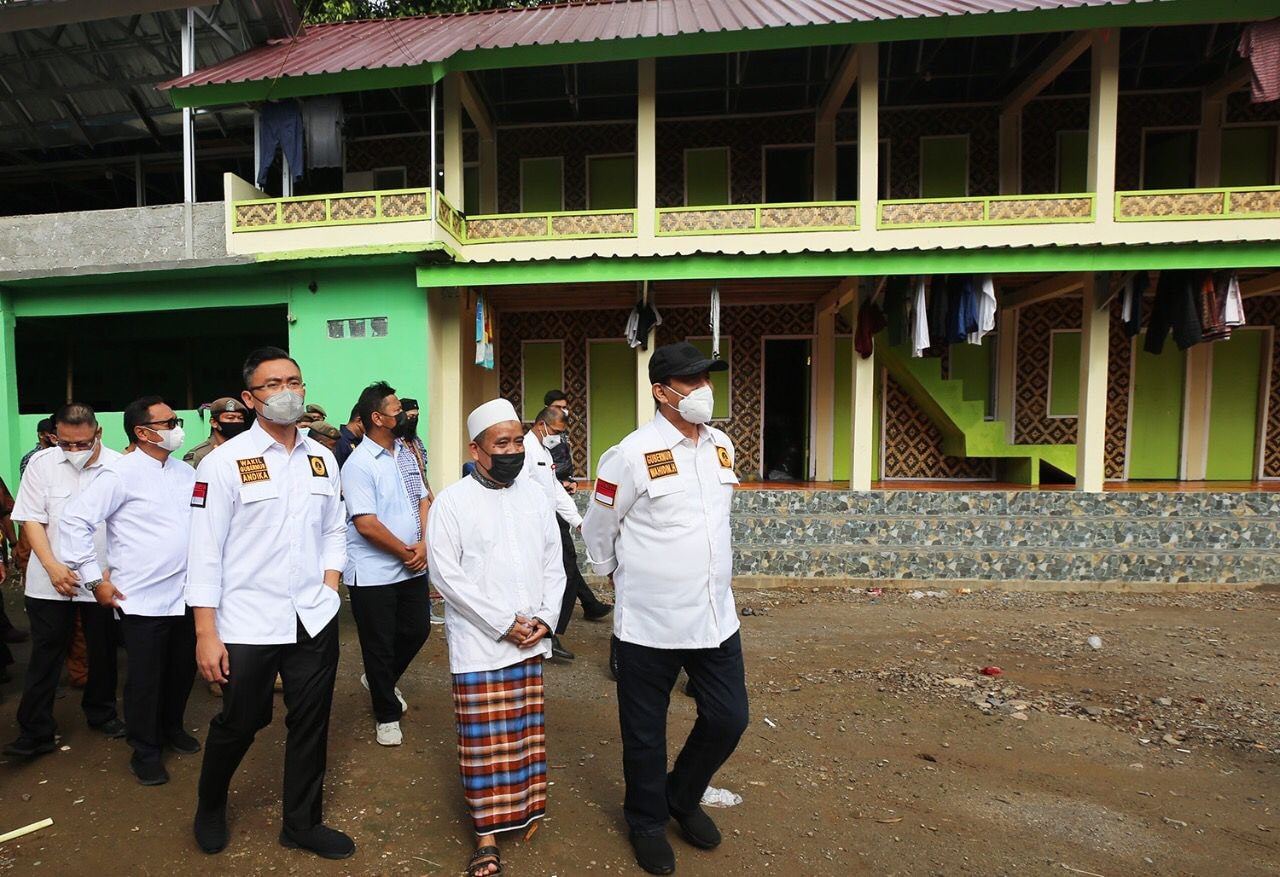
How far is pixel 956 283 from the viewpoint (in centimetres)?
766

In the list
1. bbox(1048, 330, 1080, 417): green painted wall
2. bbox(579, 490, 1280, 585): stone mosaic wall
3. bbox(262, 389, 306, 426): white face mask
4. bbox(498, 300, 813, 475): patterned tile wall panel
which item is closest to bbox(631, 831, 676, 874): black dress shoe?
bbox(262, 389, 306, 426): white face mask

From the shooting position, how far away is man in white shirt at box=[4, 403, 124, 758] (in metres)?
3.39

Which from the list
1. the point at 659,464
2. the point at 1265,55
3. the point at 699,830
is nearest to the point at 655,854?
the point at 699,830

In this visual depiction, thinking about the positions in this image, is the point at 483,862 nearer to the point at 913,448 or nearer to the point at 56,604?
the point at 56,604

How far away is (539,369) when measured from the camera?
34.8 feet

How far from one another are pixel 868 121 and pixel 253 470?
24.3ft

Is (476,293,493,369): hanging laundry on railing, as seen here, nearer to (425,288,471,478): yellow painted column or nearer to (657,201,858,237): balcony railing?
(425,288,471,478): yellow painted column

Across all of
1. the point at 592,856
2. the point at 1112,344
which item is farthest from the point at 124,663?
the point at 1112,344

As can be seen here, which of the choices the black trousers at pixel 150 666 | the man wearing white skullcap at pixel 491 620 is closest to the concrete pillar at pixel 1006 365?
the man wearing white skullcap at pixel 491 620

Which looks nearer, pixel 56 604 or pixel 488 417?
pixel 488 417

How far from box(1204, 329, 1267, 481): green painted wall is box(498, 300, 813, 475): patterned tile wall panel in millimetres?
6005

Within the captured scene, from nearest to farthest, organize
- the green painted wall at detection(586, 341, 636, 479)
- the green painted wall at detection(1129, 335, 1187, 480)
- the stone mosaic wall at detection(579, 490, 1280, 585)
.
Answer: the stone mosaic wall at detection(579, 490, 1280, 585) < the green painted wall at detection(1129, 335, 1187, 480) < the green painted wall at detection(586, 341, 636, 479)

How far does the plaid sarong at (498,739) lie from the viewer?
2.47m

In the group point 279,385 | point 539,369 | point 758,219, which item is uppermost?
point 758,219
